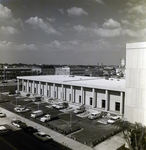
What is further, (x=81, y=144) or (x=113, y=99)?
(x=113, y=99)

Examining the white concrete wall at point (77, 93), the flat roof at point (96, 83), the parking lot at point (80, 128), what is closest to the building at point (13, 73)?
the flat roof at point (96, 83)

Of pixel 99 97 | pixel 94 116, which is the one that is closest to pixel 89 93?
pixel 99 97

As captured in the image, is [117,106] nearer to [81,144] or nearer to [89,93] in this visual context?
[89,93]

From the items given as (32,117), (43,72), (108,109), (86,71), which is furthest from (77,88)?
(86,71)

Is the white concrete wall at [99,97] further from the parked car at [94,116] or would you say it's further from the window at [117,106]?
the parked car at [94,116]

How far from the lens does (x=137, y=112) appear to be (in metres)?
4.95

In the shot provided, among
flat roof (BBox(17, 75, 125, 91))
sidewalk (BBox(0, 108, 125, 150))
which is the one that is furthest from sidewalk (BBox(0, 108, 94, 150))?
flat roof (BBox(17, 75, 125, 91))

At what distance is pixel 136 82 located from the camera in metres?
5.13

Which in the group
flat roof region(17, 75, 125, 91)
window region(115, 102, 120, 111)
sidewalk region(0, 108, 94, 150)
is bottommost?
sidewalk region(0, 108, 94, 150)

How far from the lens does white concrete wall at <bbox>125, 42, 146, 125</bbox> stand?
15.9 ft

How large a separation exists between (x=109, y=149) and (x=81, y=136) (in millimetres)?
977

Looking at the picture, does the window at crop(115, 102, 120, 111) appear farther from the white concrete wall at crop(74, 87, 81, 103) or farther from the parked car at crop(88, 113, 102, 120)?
the white concrete wall at crop(74, 87, 81, 103)

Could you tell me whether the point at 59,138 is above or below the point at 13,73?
below

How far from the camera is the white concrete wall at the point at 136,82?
485 cm
